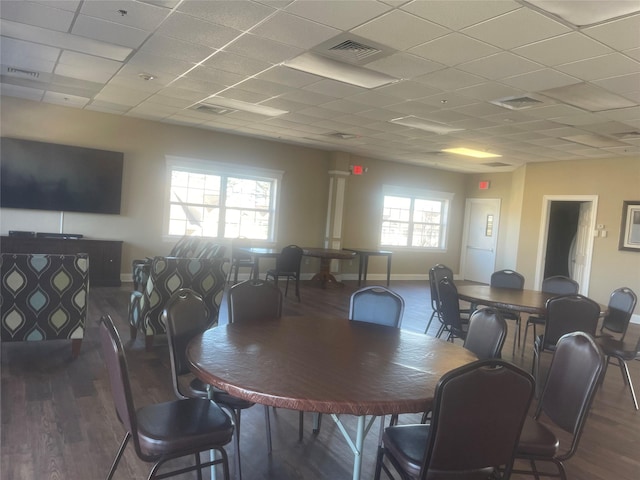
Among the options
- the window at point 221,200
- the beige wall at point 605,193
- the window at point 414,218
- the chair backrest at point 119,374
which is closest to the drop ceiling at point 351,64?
the beige wall at point 605,193

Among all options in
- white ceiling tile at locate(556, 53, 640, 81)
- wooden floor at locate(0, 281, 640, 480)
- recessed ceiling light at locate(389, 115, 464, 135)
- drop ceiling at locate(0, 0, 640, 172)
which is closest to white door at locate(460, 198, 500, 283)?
drop ceiling at locate(0, 0, 640, 172)

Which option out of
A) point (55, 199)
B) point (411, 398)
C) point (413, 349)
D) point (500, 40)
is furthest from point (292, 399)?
point (55, 199)

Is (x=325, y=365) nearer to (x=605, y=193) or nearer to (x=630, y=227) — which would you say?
(x=630, y=227)

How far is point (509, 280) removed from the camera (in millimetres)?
5578

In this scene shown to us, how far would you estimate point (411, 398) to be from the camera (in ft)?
5.66

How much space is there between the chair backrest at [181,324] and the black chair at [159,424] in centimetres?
31

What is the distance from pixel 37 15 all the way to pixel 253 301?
9.32 ft

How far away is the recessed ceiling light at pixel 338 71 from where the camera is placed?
4.21m

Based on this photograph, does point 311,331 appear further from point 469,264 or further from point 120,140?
point 469,264

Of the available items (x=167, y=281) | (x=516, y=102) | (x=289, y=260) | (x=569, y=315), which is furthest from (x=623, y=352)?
(x=289, y=260)

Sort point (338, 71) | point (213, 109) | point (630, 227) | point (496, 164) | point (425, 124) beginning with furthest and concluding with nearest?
1. point (496, 164)
2. point (630, 227)
3. point (213, 109)
4. point (425, 124)
5. point (338, 71)

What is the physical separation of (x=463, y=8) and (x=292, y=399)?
2617mm

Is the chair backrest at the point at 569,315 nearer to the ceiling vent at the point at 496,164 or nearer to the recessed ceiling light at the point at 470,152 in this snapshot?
the recessed ceiling light at the point at 470,152

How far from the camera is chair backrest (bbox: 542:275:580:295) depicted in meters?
5.19
